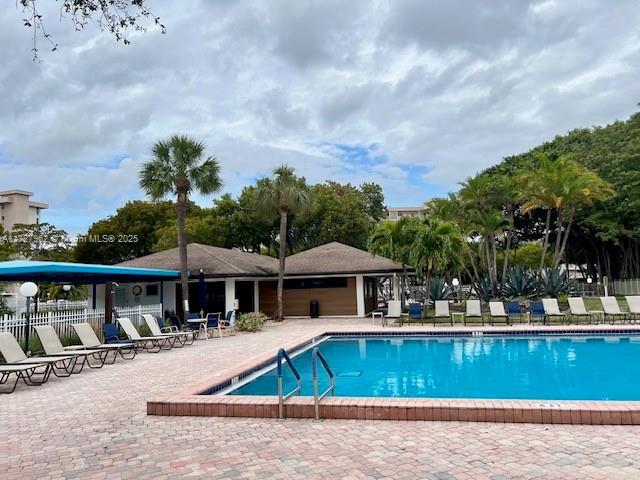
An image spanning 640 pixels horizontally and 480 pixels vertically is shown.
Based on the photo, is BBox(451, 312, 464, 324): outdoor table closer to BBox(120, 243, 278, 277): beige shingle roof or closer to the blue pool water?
the blue pool water

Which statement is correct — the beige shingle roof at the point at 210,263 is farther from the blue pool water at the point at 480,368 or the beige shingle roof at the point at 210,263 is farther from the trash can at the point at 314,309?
the blue pool water at the point at 480,368

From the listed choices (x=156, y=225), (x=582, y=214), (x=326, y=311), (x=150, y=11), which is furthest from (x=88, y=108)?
(x=156, y=225)

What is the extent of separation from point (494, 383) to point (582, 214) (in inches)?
1140

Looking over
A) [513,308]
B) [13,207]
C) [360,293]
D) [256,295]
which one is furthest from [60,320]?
[13,207]

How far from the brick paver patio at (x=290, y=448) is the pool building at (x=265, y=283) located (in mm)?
17172

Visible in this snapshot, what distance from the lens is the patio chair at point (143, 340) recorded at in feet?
46.6

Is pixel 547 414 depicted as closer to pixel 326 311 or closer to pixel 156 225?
pixel 326 311

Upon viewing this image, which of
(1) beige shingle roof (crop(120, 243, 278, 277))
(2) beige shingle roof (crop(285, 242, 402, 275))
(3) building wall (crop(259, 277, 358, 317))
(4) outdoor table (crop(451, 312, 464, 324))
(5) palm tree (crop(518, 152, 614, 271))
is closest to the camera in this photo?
(4) outdoor table (crop(451, 312, 464, 324))

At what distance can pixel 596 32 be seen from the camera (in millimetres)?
12797

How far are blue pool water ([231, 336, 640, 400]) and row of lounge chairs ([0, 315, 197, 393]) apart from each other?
3.83m

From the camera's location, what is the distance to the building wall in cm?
2661

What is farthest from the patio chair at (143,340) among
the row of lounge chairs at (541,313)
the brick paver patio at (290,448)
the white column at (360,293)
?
the white column at (360,293)

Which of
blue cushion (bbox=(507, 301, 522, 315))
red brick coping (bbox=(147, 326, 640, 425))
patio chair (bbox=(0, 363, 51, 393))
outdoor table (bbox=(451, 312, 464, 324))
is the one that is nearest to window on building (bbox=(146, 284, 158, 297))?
outdoor table (bbox=(451, 312, 464, 324))

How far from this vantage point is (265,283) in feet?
92.3
